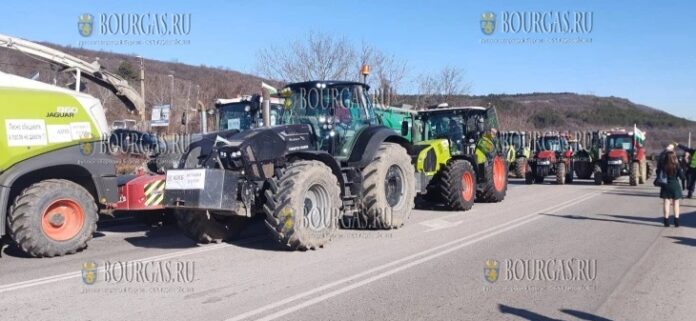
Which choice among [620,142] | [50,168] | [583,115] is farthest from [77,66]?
[583,115]

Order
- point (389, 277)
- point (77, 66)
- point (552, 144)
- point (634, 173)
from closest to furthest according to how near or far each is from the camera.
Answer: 1. point (389, 277)
2. point (77, 66)
3. point (634, 173)
4. point (552, 144)

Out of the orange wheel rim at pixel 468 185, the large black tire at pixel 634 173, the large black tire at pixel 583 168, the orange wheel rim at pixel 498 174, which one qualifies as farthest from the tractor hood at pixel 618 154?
the orange wheel rim at pixel 468 185

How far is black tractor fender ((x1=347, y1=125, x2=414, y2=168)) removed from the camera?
9.70m

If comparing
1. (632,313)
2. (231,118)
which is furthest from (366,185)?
(231,118)

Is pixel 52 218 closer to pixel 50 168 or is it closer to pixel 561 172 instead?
pixel 50 168

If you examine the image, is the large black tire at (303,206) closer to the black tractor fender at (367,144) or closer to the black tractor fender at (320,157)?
the black tractor fender at (320,157)

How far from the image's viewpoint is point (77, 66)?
1217cm

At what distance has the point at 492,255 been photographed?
8172 mm

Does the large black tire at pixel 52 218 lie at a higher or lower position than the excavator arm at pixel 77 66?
lower

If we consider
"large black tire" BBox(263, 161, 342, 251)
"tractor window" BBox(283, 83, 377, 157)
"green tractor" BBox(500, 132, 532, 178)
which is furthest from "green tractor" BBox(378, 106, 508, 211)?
"green tractor" BBox(500, 132, 532, 178)

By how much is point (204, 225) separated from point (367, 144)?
2.91m

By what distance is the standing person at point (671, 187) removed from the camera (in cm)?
1104

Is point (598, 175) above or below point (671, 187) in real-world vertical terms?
below

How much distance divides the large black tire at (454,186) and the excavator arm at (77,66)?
766cm
